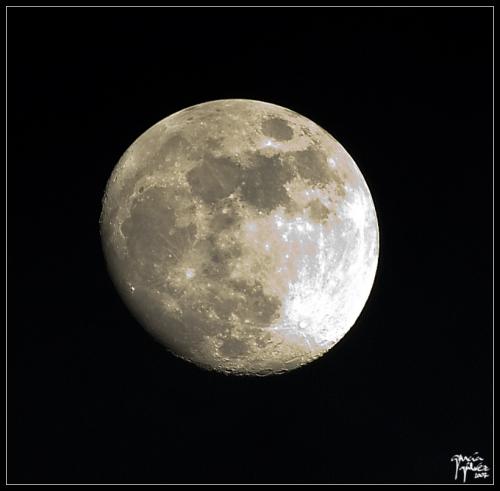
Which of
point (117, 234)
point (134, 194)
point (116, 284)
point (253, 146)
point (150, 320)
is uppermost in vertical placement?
point (253, 146)

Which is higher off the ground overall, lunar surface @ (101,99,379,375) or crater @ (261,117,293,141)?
crater @ (261,117,293,141)

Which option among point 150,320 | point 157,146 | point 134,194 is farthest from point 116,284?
point 157,146

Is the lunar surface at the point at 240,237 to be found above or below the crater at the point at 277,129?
below

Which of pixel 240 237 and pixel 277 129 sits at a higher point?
pixel 277 129

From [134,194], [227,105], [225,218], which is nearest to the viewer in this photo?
[225,218]

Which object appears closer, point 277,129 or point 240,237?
point 240,237

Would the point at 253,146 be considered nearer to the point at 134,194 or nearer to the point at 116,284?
the point at 134,194

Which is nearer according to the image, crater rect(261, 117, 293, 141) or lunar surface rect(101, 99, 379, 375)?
lunar surface rect(101, 99, 379, 375)

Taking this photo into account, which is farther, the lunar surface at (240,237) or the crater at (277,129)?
the crater at (277,129)
